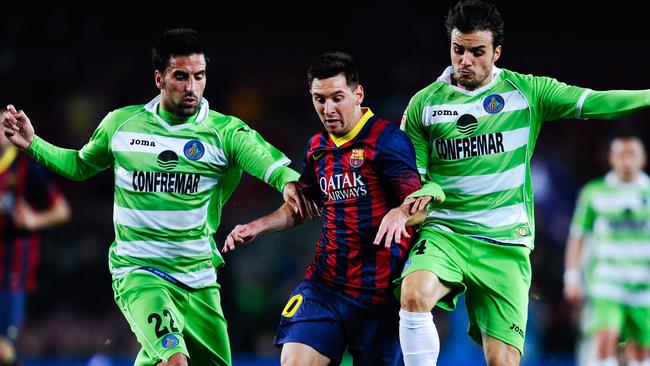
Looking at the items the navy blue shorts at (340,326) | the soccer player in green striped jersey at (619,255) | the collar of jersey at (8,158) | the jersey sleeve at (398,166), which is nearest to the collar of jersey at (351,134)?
the jersey sleeve at (398,166)

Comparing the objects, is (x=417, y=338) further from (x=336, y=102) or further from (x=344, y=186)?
(x=336, y=102)

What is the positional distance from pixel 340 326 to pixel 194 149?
1265 millimetres

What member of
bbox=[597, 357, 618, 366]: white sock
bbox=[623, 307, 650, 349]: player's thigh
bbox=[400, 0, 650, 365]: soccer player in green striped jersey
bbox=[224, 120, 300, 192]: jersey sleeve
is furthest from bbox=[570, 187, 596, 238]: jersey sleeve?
bbox=[224, 120, 300, 192]: jersey sleeve

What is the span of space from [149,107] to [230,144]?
1.82 feet

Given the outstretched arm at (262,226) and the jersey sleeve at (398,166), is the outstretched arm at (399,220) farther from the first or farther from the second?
the outstretched arm at (262,226)

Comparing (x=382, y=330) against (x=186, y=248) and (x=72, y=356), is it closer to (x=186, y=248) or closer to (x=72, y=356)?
(x=186, y=248)

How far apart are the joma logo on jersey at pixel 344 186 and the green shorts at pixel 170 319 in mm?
996

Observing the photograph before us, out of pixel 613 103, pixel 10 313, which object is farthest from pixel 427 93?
pixel 10 313

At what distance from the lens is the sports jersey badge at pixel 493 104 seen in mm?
5607

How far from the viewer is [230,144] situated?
577cm

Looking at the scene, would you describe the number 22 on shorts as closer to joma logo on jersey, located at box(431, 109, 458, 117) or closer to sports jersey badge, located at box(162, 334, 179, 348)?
sports jersey badge, located at box(162, 334, 179, 348)

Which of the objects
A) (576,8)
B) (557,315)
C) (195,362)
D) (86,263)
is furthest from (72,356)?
(576,8)

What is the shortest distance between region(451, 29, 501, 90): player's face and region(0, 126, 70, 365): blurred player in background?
14.1 ft

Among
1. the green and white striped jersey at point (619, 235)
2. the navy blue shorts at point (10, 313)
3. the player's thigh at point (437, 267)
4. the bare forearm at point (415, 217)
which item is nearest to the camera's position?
the bare forearm at point (415, 217)
